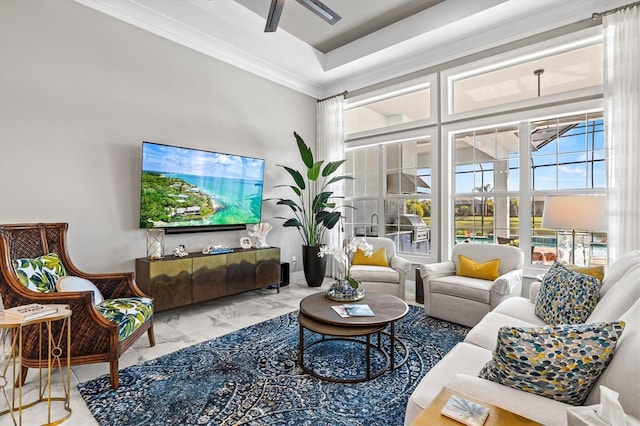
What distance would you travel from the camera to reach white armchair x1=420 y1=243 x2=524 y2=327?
3.26 metres

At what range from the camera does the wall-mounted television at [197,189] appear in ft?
12.3

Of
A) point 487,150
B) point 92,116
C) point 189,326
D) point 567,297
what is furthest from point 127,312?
point 487,150

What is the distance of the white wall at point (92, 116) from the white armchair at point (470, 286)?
9.22 ft

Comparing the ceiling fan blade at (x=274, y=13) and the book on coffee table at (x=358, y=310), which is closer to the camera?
the book on coffee table at (x=358, y=310)

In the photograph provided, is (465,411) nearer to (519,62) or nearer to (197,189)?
(197,189)

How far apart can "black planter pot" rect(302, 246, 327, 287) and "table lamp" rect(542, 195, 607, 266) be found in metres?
3.09

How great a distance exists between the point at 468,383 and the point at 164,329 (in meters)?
3.04

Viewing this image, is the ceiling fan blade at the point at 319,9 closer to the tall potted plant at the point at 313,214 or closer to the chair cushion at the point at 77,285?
the tall potted plant at the point at 313,214

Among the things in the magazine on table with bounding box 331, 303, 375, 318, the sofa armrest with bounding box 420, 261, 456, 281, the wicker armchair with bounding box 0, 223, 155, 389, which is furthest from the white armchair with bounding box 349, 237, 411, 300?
the wicker armchair with bounding box 0, 223, 155, 389

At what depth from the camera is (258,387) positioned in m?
2.30

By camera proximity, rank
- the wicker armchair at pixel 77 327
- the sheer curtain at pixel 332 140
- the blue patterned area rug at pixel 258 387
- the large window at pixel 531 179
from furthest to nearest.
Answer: the sheer curtain at pixel 332 140, the large window at pixel 531 179, the wicker armchair at pixel 77 327, the blue patterned area rug at pixel 258 387

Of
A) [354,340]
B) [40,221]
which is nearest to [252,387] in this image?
[354,340]

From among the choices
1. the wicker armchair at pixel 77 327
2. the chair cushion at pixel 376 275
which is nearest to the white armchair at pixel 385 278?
the chair cushion at pixel 376 275

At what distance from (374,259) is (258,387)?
2.56 meters
